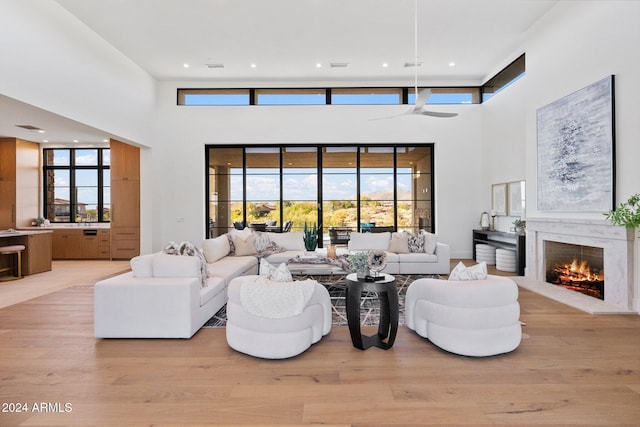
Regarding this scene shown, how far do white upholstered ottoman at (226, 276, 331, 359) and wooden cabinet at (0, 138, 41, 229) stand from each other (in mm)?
8267

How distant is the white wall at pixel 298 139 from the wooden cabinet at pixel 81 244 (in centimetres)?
143

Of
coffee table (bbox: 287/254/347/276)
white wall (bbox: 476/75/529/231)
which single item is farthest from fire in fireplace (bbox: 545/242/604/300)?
coffee table (bbox: 287/254/347/276)

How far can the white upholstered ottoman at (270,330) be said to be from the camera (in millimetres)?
2799

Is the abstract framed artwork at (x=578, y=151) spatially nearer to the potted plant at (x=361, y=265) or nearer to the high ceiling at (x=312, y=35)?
the high ceiling at (x=312, y=35)

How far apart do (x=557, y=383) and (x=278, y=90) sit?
302 inches

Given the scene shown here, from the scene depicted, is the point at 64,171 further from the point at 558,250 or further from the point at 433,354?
the point at 558,250

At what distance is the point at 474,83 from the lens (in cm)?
815

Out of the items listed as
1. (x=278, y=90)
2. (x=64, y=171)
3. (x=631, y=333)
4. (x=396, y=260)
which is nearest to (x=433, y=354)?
(x=631, y=333)

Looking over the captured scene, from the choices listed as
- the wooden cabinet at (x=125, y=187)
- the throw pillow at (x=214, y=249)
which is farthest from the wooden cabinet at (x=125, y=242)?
the throw pillow at (x=214, y=249)

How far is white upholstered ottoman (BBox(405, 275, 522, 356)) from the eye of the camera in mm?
2811

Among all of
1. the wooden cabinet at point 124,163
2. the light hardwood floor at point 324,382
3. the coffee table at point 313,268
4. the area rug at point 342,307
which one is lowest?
the light hardwood floor at point 324,382

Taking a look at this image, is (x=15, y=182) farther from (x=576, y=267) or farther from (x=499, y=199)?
(x=576, y=267)

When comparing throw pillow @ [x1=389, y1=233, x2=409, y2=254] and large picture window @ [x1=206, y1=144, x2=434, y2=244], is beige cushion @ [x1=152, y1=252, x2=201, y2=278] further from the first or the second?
large picture window @ [x1=206, y1=144, x2=434, y2=244]

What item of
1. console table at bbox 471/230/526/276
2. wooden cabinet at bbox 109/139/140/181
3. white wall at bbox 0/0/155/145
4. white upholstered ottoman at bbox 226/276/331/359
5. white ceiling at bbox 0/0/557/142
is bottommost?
white upholstered ottoman at bbox 226/276/331/359
